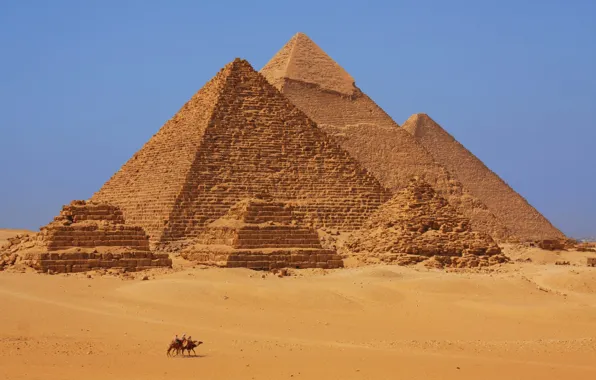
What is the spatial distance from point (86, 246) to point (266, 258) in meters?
4.26

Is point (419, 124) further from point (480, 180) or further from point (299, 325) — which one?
point (299, 325)

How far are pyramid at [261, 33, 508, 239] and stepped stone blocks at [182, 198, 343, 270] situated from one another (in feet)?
123

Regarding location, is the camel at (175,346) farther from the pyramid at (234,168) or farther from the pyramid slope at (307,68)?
the pyramid slope at (307,68)

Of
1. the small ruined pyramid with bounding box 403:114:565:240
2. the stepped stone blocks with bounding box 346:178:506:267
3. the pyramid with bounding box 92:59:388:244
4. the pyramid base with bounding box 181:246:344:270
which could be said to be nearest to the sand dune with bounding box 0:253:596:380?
the pyramid base with bounding box 181:246:344:270

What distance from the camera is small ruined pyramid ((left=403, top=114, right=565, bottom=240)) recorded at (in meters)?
76.1

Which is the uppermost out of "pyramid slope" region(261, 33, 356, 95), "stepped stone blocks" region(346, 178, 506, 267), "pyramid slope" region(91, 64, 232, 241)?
"pyramid slope" region(261, 33, 356, 95)

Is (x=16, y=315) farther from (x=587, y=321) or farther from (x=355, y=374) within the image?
(x=587, y=321)

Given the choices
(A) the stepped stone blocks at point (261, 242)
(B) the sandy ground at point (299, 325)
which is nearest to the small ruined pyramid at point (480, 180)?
(A) the stepped stone blocks at point (261, 242)

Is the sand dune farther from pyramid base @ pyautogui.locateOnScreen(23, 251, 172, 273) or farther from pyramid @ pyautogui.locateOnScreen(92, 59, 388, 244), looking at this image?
pyramid @ pyautogui.locateOnScreen(92, 59, 388, 244)

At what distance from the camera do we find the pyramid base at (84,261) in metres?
25.9

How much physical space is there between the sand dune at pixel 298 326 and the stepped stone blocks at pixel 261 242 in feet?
4.53

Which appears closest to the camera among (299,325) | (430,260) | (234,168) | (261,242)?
(299,325)

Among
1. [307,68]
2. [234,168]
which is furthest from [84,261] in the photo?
[307,68]

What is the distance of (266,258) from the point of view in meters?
29.1
